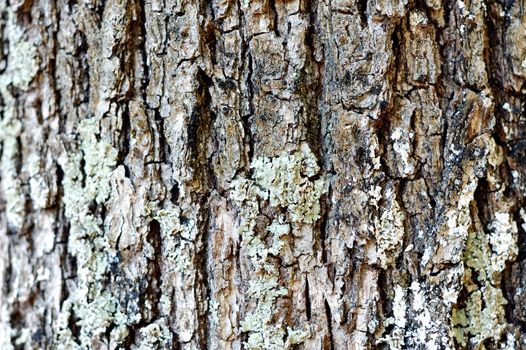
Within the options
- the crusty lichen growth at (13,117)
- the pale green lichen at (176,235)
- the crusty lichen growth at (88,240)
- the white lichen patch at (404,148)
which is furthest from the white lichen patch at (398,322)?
the crusty lichen growth at (13,117)

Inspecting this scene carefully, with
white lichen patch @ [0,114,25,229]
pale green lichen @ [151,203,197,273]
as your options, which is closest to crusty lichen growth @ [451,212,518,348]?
pale green lichen @ [151,203,197,273]

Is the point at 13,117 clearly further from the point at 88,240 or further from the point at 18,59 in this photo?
the point at 88,240

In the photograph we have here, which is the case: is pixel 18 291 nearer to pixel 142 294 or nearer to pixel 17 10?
pixel 142 294

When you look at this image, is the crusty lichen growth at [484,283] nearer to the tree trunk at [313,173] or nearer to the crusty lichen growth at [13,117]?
the tree trunk at [313,173]

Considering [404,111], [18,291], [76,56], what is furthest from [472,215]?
[18,291]

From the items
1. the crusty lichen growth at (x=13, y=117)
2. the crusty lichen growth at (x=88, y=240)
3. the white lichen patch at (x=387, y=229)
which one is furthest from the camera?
the crusty lichen growth at (x=13, y=117)

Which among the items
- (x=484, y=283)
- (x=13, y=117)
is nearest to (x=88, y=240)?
(x=13, y=117)

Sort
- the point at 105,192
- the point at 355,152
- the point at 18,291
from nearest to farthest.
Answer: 1. the point at 355,152
2. the point at 105,192
3. the point at 18,291

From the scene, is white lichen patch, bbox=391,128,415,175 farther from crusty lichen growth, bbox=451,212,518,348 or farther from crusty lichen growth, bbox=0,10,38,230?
crusty lichen growth, bbox=0,10,38,230
